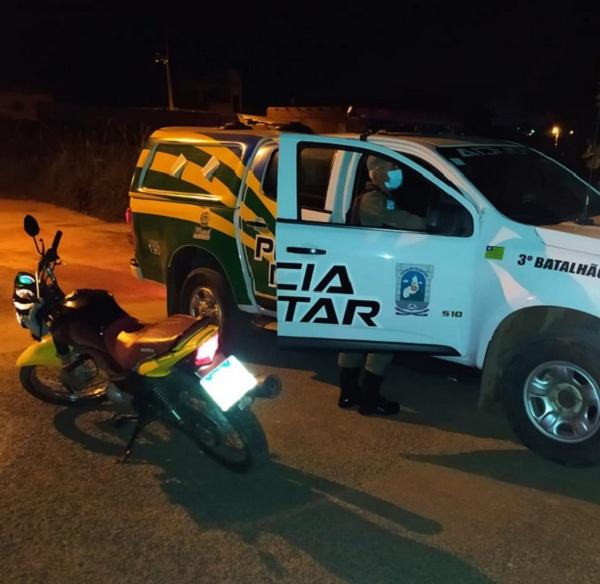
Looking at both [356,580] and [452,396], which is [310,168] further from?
[356,580]

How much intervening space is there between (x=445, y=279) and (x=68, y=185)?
13838 millimetres

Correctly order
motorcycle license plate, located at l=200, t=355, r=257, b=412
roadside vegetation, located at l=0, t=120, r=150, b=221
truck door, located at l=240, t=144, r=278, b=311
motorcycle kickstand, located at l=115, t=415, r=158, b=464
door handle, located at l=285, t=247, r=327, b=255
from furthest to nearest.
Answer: roadside vegetation, located at l=0, t=120, r=150, b=221, truck door, located at l=240, t=144, r=278, b=311, door handle, located at l=285, t=247, r=327, b=255, motorcycle kickstand, located at l=115, t=415, r=158, b=464, motorcycle license plate, located at l=200, t=355, r=257, b=412

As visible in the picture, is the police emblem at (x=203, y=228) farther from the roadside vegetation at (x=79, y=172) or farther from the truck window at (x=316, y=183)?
the roadside vegetation at (x=79, y=172)

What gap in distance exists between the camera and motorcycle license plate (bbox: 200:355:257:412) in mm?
3801

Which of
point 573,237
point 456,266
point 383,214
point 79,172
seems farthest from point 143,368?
point 79,172

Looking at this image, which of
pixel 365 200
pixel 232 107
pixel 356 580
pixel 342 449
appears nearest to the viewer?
pixel 356 580

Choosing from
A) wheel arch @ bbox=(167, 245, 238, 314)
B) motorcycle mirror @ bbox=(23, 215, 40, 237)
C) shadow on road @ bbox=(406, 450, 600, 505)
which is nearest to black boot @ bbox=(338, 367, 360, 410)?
shadow on road @ bbox=(406, 450, 600, 505)

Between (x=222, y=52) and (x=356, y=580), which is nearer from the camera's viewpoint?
(x=356, y=580)

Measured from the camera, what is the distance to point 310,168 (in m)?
5.54

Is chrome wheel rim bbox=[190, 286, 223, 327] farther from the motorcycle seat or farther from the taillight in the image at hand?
the taillight

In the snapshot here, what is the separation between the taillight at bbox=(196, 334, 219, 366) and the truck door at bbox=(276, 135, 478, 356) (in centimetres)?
83

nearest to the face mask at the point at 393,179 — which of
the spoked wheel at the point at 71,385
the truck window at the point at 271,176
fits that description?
the truck window at the point at 271,176

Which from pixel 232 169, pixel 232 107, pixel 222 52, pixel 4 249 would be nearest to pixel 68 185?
pixel 4 249

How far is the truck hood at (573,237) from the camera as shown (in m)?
3.92
